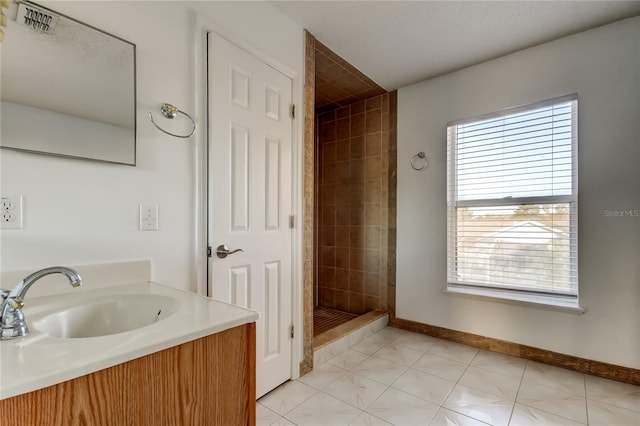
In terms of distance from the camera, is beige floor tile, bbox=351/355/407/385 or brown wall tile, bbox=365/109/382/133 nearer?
beige floor tile, bbox=351/355/407/385

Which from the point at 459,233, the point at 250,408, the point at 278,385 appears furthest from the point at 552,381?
the point at 250,408

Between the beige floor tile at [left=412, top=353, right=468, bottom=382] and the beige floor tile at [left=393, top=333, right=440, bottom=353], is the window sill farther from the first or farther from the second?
the beige floor tile at [left=412, top=353, right=468, bottom=382]

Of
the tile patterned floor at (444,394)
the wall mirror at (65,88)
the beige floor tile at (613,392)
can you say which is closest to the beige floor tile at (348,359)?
the tile patterned floor at (444,394)

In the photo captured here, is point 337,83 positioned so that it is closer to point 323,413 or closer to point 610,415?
point 323,413

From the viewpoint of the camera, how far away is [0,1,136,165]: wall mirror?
100cm

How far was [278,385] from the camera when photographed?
190cm

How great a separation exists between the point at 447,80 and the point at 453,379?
2377 mm

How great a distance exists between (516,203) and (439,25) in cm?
141

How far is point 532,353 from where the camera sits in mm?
2285

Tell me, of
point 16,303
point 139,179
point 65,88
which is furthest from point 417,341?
point 65,88

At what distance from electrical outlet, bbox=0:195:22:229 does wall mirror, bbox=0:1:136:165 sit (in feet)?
0.54

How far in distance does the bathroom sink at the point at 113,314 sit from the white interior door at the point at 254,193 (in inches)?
18.5

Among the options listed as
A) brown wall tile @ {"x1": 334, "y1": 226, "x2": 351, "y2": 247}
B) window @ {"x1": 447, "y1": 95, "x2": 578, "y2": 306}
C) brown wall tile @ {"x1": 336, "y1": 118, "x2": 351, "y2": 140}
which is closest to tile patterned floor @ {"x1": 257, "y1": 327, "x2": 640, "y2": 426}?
window @ {"x1": 447, "y1": 95, "x2": 578, "y2": 306}

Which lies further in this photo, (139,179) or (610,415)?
(610,415)
